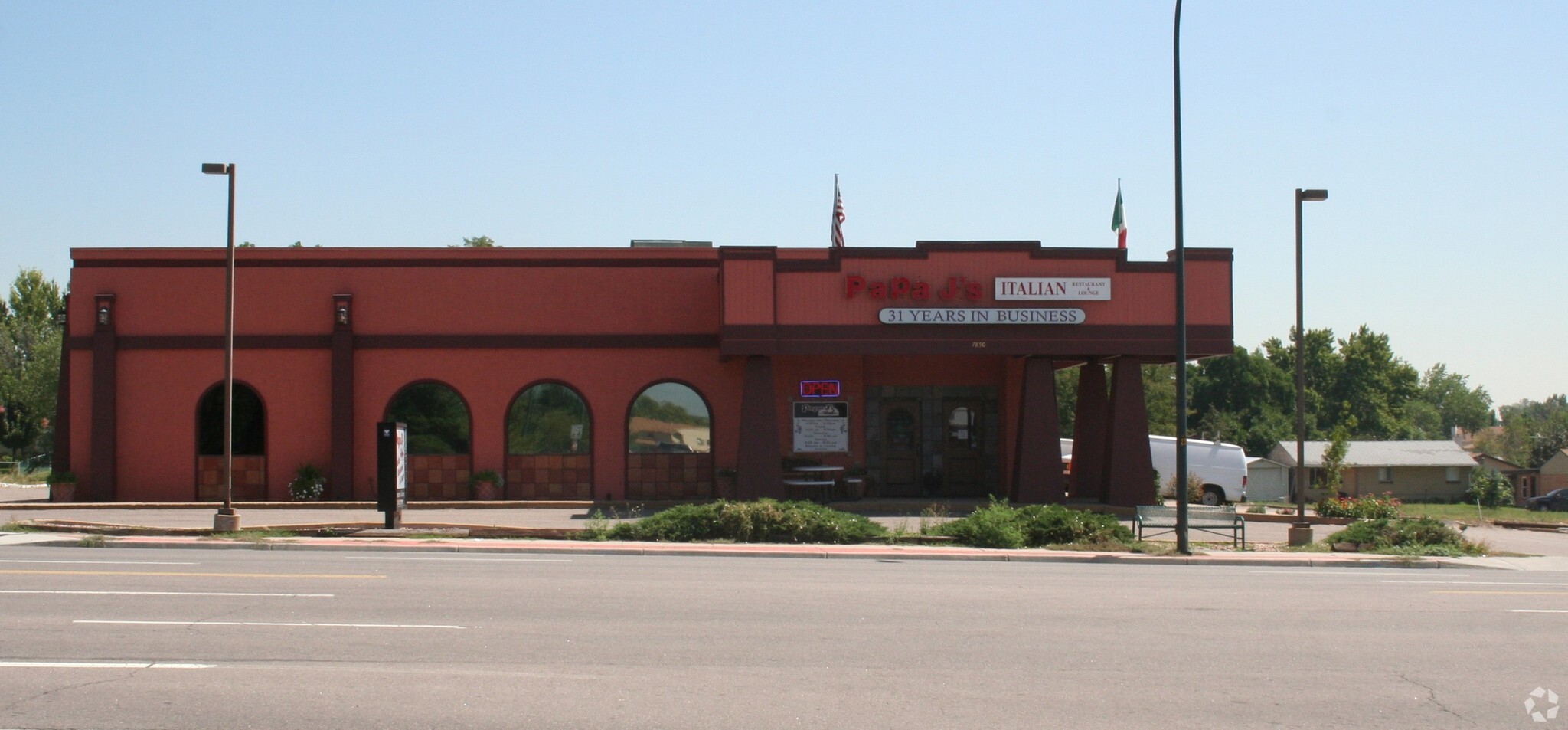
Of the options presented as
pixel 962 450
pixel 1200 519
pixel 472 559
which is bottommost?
pixel 472 559

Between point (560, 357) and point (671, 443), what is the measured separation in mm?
3183

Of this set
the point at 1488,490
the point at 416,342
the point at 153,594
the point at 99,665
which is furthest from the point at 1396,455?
the point at 99,665

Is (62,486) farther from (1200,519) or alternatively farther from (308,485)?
(1200,519)

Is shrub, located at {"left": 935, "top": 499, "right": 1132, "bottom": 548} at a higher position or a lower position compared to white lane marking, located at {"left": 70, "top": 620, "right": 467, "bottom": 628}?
lower

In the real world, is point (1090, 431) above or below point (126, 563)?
above

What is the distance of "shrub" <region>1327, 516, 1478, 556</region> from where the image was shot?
22.8 metres

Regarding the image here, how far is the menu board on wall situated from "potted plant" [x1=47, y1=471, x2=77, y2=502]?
51.9ft

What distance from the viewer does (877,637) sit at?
11.0m

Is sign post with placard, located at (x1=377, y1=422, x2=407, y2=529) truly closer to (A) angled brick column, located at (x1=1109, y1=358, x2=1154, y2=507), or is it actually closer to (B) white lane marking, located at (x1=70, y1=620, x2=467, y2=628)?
(B) white lane marking, located at (x1=70, y1=620, x2=467, y2=628)

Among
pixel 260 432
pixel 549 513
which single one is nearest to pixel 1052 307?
pixel 549 513

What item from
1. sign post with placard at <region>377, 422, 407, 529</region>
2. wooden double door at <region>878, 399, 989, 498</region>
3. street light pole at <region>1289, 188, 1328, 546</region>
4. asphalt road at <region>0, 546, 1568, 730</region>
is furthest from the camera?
wooden double door at <region>878, 399, 989, 498</region>

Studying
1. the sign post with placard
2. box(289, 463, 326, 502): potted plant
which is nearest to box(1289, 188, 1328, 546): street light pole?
the sign post with placard

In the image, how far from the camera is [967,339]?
27.5m

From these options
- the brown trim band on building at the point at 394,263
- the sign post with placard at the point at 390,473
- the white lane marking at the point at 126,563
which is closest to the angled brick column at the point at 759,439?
the brown trim band on building at the point at 394,263
